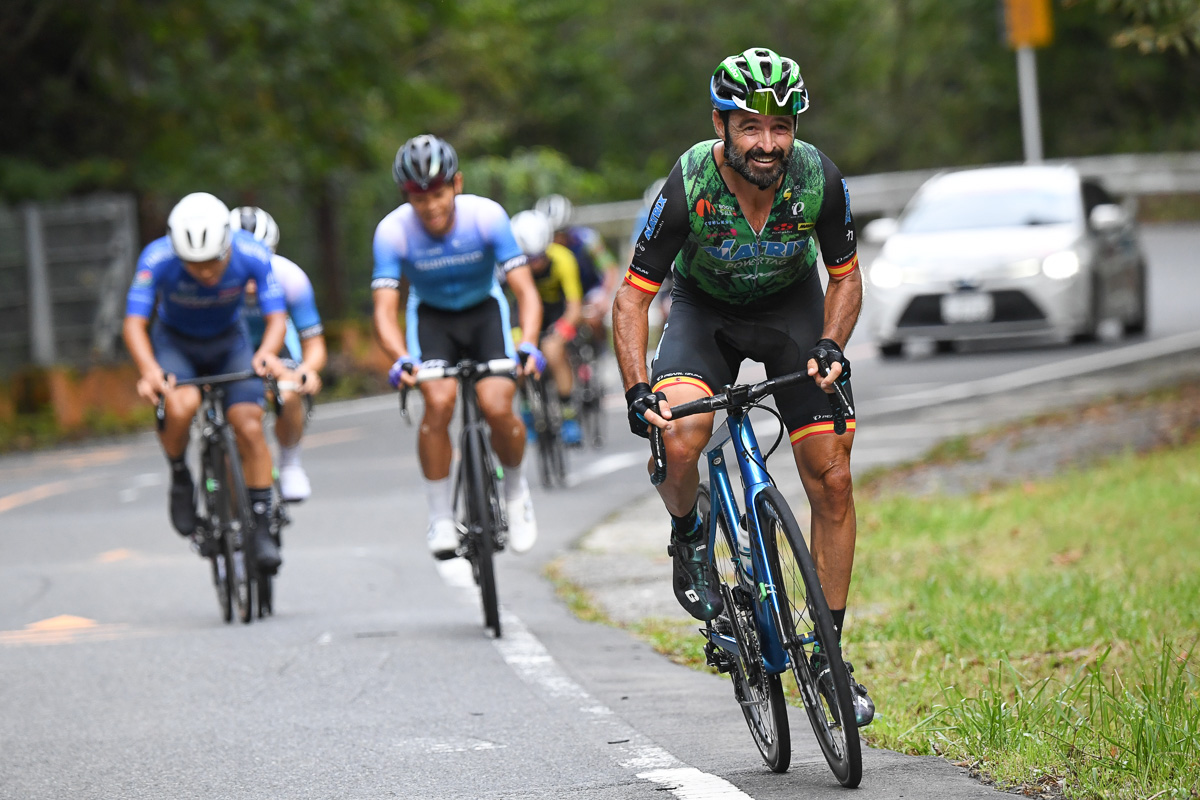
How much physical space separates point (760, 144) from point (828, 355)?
0.64 metres

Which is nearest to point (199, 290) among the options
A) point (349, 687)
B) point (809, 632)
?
point (349, 687)

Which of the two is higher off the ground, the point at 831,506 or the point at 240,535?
the point at 831,506

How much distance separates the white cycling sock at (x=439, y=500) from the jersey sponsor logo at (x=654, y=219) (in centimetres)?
339

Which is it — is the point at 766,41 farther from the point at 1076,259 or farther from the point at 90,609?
the point at 90,609

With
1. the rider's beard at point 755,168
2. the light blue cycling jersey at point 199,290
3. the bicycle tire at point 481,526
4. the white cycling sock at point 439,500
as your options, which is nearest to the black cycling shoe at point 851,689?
the rider's beard at point 755,168

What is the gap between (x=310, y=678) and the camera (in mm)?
7812

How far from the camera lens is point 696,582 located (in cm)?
617

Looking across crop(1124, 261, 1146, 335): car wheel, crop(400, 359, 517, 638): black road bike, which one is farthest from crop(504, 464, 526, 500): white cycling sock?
crop(1124, 261, 1146, 335): car wheel

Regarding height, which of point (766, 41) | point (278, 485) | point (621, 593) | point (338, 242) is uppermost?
point (766, 41)

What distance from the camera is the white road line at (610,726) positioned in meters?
5.66

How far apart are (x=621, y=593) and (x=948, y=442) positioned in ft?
17.7

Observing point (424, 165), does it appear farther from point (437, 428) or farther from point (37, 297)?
point (37, 297)

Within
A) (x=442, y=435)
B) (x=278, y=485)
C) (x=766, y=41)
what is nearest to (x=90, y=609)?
(x=278, y=485)

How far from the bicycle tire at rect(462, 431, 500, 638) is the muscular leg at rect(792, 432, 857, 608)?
2715 millimetres
